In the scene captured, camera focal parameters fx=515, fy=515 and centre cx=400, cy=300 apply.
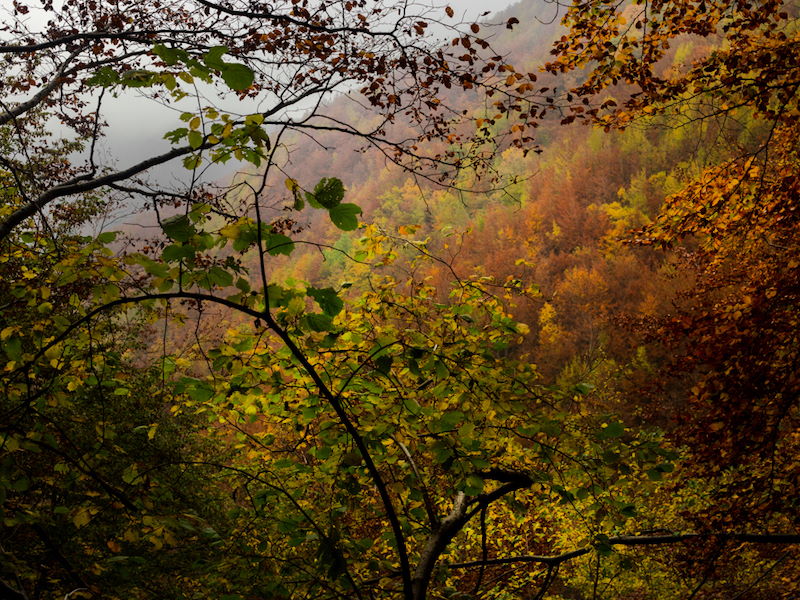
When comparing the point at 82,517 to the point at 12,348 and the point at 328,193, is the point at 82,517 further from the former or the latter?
the point at 328,193

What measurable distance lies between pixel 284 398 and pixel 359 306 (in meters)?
1.01

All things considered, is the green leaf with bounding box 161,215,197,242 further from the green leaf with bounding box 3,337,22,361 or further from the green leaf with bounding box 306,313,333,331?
the green leaf with bounding box 3,337,22,361

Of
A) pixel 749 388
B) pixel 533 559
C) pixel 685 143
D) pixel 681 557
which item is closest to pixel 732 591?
pixel 681 557

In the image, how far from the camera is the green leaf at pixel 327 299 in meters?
1.63

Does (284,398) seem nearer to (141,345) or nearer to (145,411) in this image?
(145,411)

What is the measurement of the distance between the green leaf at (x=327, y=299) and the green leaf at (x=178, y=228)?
0.40 m

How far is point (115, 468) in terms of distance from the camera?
8164 mm

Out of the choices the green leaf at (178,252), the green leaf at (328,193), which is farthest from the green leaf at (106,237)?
the green leaf at (328,193)

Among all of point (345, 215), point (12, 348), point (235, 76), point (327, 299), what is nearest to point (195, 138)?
point (235, 76)

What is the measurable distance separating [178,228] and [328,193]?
1.47ft

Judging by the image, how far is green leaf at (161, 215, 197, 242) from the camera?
1.48 meters

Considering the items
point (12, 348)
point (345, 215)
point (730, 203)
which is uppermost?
point (730, 203)

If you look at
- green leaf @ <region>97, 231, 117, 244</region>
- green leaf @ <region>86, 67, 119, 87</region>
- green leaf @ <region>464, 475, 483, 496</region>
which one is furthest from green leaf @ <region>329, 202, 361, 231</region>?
green leaf @ <region>464, 475, 483, 496</region>

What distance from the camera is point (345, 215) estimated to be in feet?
5.22
